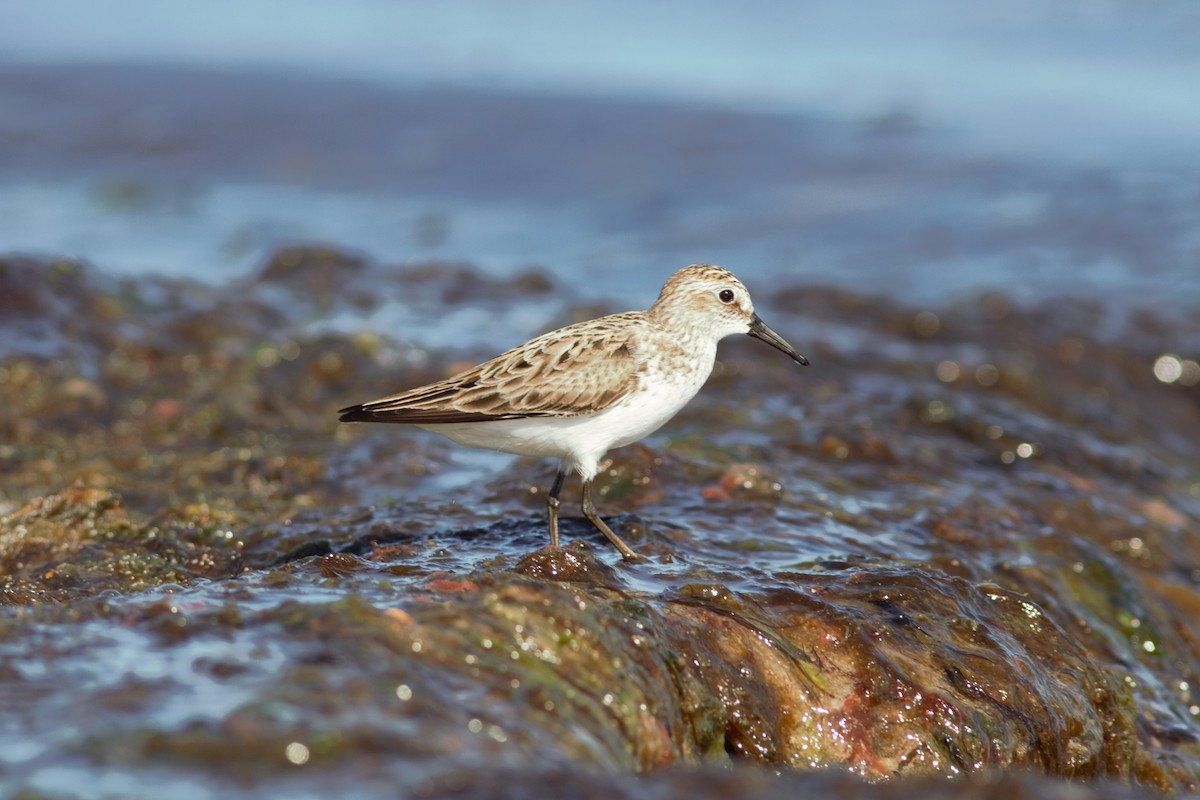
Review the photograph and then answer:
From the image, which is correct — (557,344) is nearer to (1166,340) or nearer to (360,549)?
(360,549)

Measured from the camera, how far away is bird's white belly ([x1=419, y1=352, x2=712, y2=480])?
254 inches

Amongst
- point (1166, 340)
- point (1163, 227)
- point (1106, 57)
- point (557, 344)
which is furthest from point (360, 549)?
point (1106, 57)

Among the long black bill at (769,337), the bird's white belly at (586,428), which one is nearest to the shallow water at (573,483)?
the bird's white belly at (586,428)

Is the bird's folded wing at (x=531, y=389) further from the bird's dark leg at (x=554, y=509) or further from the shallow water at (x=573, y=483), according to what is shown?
the shallow water at (x=573, y=483)

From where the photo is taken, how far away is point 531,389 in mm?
6410

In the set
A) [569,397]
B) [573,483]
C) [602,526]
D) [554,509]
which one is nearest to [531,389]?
[569,397]

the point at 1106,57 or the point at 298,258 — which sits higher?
the point at 1106,57

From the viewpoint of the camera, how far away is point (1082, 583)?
7.46m

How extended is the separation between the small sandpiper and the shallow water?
50cm

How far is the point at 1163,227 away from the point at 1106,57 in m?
5.87

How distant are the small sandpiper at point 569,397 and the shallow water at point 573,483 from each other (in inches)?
19.7

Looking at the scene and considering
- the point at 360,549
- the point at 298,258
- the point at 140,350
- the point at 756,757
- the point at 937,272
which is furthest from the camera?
the point at 937,272

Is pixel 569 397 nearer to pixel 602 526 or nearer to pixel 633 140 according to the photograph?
pixel 602 526

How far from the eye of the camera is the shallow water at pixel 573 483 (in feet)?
13.5
